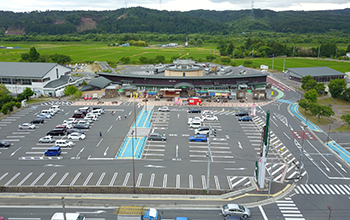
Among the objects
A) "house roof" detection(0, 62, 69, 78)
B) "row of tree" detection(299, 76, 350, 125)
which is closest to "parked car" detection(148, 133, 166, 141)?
"row of tree" detection(299, 76, 350, 125)

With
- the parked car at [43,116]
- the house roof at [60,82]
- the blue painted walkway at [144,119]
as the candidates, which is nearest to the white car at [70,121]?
the parked car at [43,116]

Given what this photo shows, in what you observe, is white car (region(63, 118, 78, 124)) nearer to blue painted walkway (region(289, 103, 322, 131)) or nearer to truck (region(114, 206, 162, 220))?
truck (region(114, 206, 162, 220))

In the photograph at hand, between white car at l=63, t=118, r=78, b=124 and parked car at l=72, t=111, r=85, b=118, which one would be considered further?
parked car at l=72, t=111, r=85, b=118

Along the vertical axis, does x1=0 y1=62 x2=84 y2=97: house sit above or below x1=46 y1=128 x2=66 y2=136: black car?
above

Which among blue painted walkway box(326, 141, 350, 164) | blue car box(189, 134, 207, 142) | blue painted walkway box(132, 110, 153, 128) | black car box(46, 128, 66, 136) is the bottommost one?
blue painted walkway box(326, 141, 350, 164)

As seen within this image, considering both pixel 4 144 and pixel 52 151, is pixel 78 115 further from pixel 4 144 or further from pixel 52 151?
pixel 52 151

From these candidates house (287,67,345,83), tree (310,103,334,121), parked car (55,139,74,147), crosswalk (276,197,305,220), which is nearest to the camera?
crosswalk (276,197,305,220)

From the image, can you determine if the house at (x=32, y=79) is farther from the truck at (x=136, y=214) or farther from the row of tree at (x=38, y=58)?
the truck at (x=136, y=214)
